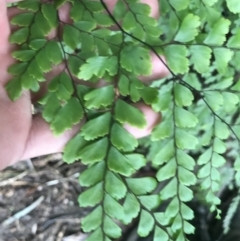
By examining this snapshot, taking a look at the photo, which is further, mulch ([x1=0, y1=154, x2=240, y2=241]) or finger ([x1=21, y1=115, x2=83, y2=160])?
mulch ([x1=0, y1=154, x2=240, y2=241])

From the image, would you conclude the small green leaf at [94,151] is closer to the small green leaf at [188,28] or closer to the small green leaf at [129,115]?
the small green leaf at [129,115]

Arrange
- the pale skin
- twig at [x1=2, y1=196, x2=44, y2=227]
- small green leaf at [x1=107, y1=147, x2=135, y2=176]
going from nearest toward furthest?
small green leaf at [x1=107, y1=147, x2=135, y2=176] → the pale skin → twig at [x1=2, y1=196, x2=44, y2=227]

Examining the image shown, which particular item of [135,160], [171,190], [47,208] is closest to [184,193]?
[171,190]

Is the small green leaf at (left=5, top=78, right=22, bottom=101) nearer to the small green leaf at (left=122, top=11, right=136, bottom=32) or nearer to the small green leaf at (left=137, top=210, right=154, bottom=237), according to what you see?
the small green leaf at (left=122, top=11, right=136, bottom=32)

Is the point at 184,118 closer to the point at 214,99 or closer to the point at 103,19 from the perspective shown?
the point at 214,99

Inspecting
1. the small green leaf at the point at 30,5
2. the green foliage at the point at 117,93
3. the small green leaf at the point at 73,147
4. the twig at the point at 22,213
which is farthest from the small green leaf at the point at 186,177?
the twig at the point at 22,213

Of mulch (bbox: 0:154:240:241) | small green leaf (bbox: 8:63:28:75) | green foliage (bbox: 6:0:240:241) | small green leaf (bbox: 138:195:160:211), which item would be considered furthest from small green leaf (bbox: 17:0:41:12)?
mulch (bbox: 0:154:240:241)
